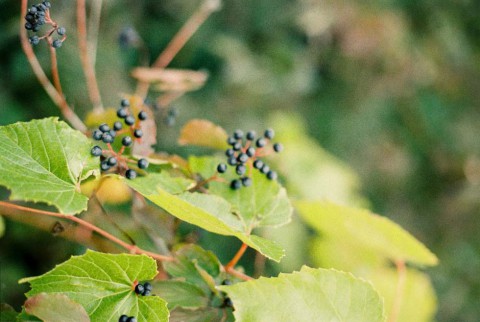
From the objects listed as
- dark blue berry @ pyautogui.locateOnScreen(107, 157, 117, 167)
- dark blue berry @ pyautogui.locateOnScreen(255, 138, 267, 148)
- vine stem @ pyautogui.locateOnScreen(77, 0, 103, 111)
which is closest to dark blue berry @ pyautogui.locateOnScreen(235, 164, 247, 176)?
dark blue berry @ pyautogui.locateOnScreen(255, 138, 267, 148)

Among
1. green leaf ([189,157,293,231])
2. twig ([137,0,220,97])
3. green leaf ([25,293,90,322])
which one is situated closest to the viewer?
green leaf ([25,293,90,322])

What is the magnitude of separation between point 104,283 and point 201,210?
0.58ft

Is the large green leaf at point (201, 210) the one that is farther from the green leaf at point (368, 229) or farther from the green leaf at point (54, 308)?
the green leaf at point (368, 229)

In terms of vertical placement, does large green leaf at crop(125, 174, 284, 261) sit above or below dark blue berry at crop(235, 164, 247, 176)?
below

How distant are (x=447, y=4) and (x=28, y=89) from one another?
2143mm

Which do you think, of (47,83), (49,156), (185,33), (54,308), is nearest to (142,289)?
(54,308)

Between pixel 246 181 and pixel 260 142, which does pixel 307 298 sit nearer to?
pixel 246 181

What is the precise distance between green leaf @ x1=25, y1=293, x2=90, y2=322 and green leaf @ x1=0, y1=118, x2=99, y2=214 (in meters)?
0.13

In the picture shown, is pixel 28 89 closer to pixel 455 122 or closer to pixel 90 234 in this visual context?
pixel 90 234

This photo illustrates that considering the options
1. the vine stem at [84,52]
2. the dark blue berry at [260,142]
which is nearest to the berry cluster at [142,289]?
the dark blue berry at [260,142]

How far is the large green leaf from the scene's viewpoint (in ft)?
2.22

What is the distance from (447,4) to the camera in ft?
8.95

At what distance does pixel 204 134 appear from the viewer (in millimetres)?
1042

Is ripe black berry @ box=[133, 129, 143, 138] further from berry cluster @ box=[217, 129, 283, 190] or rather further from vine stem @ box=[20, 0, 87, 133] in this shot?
vine stem @ box=[20, 0, 87, 133]
